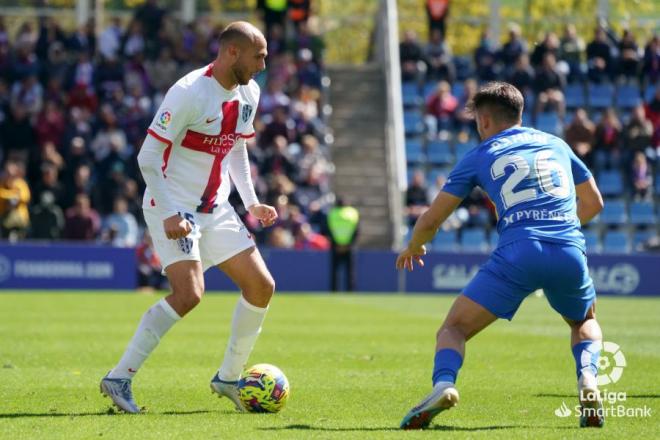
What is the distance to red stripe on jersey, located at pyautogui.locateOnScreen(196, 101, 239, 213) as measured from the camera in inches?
334

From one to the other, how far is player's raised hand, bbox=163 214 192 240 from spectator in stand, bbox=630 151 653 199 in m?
22.2

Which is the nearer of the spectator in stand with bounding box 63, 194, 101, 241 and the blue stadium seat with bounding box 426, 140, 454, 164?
the spectator in stand with bounding box 63, 194, 101, 241

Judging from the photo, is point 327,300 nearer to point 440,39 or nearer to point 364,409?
point 440,39

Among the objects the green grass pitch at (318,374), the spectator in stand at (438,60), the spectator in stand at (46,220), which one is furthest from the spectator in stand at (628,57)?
the spectator in stand at (46,220)

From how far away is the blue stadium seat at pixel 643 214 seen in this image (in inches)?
1147

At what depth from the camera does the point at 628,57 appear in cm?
3155

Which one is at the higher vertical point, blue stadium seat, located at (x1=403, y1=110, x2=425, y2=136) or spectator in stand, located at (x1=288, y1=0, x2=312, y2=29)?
spectator in stand, located at (x1=288, y1=0, x2=312, y2=29)

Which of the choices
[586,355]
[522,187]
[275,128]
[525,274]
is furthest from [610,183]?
[525,274]

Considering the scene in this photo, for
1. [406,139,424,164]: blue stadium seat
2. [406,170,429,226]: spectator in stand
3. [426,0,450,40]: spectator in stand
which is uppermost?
[426,0,450,40]: spectator in stand

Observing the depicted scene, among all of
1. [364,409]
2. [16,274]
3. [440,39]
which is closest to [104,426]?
[364,409]

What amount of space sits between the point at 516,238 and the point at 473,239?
2073 cm

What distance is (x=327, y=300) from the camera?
906 inches

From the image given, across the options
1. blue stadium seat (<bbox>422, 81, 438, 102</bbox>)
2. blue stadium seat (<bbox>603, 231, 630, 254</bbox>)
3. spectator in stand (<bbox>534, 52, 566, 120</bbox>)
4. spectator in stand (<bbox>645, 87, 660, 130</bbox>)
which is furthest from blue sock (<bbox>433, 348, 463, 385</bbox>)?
blue stadium seat (<bbox>422, 81, 438, 102</bbox>)

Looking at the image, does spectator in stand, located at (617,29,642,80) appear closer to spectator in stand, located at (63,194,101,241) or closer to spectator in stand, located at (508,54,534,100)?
spectator in stand, located at (508,54,534,100)
